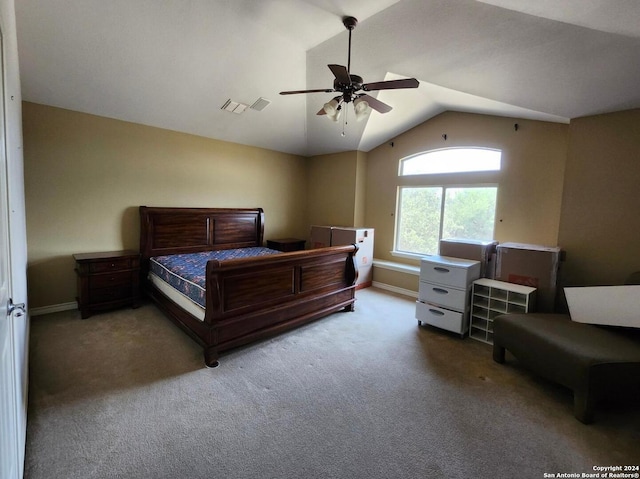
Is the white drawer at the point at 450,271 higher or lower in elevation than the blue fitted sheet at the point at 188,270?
higher

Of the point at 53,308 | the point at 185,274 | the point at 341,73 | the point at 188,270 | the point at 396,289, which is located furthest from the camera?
the point at 396,289

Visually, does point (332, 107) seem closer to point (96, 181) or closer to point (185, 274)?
point (185, 274)

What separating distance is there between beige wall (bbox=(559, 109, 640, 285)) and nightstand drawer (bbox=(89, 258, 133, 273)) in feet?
16.9

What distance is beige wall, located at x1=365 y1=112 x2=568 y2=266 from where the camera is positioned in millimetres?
3545

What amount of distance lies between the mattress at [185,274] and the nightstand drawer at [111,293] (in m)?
0.32

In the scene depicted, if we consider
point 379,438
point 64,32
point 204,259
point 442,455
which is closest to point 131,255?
point 204,259

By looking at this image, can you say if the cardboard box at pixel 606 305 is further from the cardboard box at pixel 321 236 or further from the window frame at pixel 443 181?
the cardboard box at pixel 321 236

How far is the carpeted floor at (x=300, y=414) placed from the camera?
1.65 meters

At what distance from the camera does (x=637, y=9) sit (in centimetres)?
177

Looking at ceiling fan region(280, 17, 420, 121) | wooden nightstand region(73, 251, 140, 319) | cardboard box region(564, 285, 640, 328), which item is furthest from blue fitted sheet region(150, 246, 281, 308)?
cardboard box region(564, 285, 640, 328)

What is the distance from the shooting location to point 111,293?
3.66 m

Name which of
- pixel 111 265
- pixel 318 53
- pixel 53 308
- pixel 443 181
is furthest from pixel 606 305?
pixel 53 308

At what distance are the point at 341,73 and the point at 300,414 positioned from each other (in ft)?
8.45

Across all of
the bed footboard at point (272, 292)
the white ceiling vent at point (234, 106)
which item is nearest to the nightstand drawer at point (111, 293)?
the bed footboard at point (272, 292)
